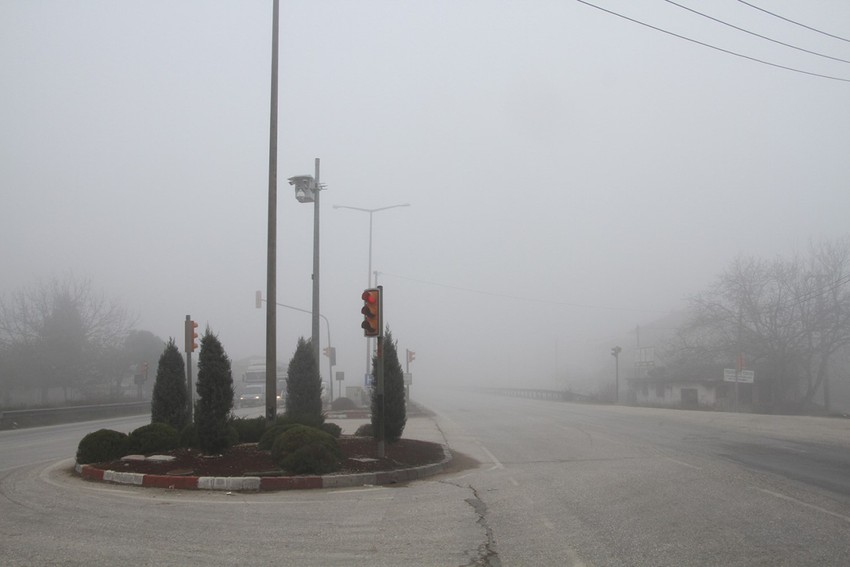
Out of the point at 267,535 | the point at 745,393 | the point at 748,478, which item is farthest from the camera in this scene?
the point at 745,393

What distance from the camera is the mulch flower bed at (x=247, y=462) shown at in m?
13.0

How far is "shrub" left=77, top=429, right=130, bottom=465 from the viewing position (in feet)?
46.5

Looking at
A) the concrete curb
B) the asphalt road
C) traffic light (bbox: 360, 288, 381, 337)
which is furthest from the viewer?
traffic light (bbox: 360, 288, 381, 337)

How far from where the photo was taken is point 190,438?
15781 mm

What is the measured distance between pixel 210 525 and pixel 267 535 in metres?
0.95

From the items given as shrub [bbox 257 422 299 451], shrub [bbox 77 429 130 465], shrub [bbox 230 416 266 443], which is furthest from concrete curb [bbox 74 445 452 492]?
shrub [bbox 230 416 266 443]

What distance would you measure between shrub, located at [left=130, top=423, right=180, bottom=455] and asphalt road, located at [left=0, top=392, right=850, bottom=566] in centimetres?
139

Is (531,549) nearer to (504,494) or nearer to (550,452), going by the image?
(504,494)

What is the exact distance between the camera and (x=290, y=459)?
503 inches

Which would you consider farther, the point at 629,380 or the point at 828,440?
the point at 629,380

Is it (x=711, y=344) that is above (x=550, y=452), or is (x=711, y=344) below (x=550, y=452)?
above

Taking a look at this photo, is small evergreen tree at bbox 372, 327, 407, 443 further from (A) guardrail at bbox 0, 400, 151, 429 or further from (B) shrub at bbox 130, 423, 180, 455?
(A) guardrail at bbox 0, 400, 151, 429

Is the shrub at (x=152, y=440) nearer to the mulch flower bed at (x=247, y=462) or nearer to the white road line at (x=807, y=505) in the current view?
the mulch flower bed at (x=247, y=462)

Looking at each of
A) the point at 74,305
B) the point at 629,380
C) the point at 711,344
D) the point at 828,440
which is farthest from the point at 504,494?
the point at 629,380
